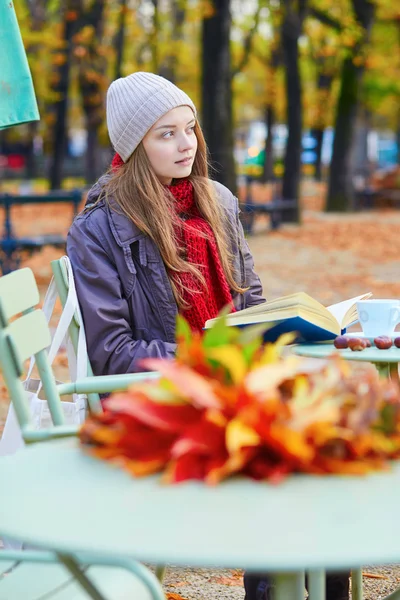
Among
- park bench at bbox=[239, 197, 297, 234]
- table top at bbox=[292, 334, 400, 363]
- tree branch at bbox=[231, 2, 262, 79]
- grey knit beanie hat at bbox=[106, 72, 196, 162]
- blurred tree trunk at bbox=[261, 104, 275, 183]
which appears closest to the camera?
table top at bbox=[292, 334, 400, 363]

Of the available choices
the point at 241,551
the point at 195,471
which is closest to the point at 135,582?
the point at 195,471

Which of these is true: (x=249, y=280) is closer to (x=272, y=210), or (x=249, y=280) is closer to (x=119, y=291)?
(x=119, y=291)

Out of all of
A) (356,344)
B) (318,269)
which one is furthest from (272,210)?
(356,344)

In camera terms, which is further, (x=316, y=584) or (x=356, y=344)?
(x=356, y=344)

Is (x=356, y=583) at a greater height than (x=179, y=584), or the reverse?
(x=356, y=583)

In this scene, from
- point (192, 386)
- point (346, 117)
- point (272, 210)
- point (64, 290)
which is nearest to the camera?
point (192, 386)

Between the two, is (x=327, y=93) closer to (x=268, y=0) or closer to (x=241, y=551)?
(x=268, y=0)

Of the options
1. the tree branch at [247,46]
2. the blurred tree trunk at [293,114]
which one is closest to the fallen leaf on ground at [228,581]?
the blurred tree trunk at [293,114]

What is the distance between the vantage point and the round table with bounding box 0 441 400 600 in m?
1.56

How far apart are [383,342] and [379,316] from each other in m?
0.20

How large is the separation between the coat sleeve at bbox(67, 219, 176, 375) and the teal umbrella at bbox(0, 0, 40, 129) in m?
1.78

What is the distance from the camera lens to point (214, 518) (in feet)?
5.47

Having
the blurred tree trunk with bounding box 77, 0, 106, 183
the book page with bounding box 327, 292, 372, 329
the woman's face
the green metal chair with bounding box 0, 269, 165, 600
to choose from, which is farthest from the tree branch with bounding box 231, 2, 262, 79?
the green metal chair with bounding box 0, 269, 165, 600

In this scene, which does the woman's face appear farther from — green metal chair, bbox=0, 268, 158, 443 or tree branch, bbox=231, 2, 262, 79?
tree branch, bbox=231, 2, 262, 79
